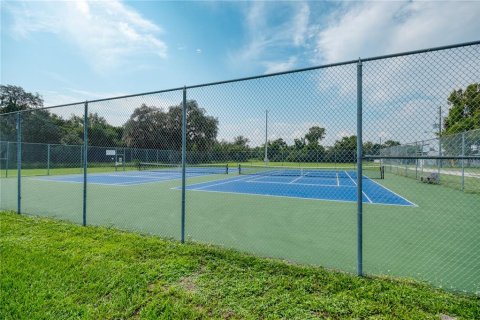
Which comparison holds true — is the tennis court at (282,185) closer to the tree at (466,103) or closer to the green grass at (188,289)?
the tree at (466,103)

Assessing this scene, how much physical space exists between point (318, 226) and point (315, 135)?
2.72m

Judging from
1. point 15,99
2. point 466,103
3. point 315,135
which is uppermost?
point 15,99

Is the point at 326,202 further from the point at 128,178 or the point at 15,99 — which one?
the point at 15,99

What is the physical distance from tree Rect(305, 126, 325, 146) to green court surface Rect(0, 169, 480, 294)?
1791 millimetres

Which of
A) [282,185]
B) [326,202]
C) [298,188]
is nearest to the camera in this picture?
[326,202]

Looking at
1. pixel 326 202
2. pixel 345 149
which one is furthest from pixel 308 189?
pixel 345 149

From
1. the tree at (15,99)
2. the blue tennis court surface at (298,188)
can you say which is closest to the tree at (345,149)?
the blue tennis court surface at (298,188)

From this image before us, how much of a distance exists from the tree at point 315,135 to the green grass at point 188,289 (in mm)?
1792

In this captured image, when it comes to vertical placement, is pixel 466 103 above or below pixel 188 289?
above

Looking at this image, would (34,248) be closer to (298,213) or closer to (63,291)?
(63,291)

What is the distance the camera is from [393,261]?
4.05 m

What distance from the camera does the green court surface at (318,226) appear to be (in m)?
3.99

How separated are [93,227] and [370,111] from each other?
17.9 feet

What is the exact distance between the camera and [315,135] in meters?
4.02
